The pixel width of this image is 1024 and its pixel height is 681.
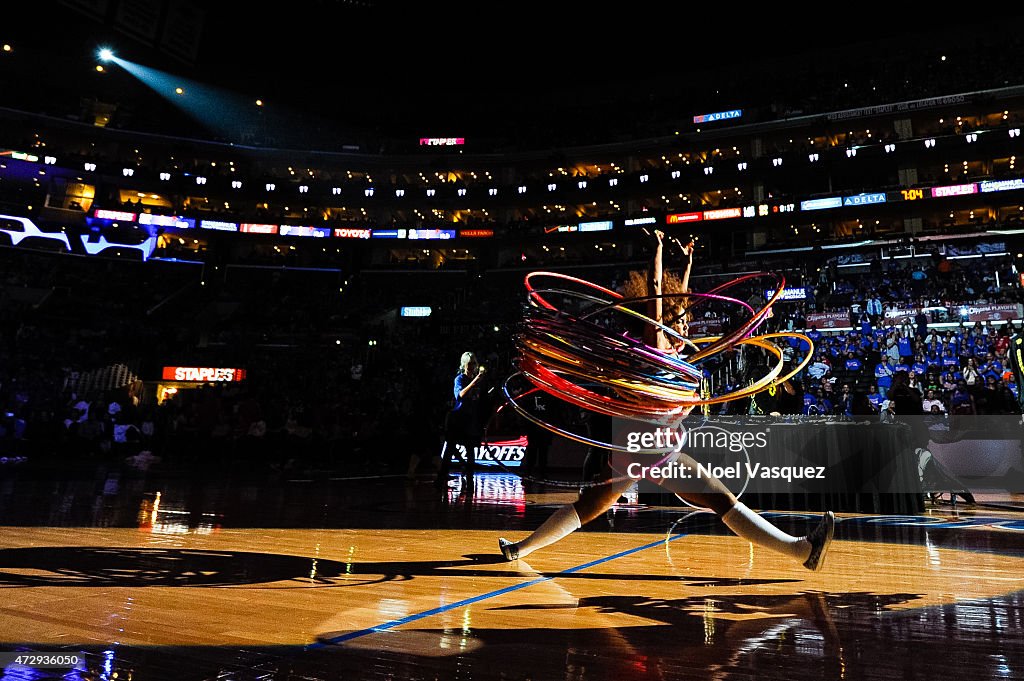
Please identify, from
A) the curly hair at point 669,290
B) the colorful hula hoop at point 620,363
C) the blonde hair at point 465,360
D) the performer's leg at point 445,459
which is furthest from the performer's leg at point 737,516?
the performer's leg at point 445,459

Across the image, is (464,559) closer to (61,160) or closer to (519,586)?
(519,586)

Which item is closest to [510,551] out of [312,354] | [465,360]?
[465,360]

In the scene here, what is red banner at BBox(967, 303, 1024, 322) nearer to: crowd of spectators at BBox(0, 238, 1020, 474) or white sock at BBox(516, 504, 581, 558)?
crowd of spectators at BBox(0, 238, 1020, 474)

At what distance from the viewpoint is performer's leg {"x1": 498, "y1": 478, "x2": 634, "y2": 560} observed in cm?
457

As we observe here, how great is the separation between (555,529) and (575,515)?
0.20 meters

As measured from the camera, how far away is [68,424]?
21.4 meters

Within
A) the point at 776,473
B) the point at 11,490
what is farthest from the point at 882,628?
the point at 11,490

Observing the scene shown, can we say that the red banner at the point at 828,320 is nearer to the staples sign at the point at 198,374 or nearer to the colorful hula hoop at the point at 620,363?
the colorful hula hoop at the point at 620,363

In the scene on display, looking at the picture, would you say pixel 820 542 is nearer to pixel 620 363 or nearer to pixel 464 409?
pixel 620 363

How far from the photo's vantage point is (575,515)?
471 centimetres

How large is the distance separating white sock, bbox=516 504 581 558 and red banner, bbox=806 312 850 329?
22471 millimetres

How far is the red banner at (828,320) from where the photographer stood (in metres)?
24.3

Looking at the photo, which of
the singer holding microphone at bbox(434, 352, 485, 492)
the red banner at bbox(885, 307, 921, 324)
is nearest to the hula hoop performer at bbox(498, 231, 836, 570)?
the singer holding microphone at bbox(434, 352, 485, 492)

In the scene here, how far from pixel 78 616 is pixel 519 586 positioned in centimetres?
222
